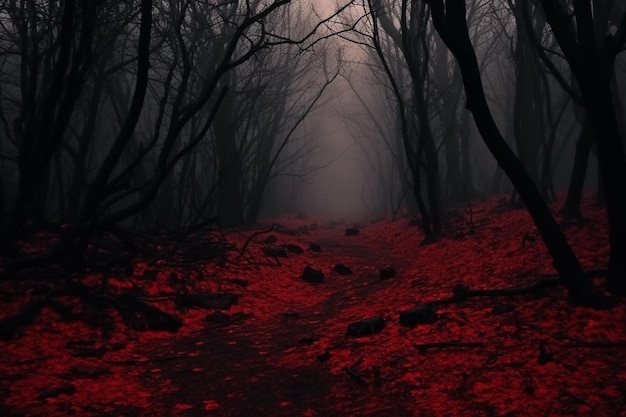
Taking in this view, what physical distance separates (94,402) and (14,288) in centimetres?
222

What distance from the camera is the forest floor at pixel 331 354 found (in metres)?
2.41

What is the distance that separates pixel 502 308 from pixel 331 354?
144 centimetres

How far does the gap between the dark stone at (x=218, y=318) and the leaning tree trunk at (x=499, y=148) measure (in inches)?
118

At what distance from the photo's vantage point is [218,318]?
432 centimetres

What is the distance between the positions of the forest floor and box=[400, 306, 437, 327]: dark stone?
1.7 inches

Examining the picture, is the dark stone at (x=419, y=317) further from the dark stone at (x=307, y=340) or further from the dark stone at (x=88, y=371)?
the dark stone at (x=88, y=371)

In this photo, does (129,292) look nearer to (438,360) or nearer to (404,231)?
(438,360)

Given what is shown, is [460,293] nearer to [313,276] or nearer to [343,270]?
[313,276]

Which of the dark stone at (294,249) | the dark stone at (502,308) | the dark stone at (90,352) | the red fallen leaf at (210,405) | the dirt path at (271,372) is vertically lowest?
the red fallen leaf at (210,405)

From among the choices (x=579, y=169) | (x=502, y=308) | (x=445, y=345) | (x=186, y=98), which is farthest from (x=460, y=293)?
(x=186, y=98)

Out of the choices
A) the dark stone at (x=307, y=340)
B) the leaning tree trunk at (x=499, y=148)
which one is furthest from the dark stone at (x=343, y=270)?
the leaning tree trunk at (x=499, y=148)

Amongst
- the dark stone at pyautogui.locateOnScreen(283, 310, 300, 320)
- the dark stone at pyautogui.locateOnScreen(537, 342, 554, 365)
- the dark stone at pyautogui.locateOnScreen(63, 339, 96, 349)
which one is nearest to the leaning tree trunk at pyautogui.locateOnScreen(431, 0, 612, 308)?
the dark stone at pyautogui.locateOnScreen(537, 342, 554, 365)

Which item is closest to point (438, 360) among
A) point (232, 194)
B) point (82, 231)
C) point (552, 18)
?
point (552, 18)

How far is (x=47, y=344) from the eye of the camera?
11.1 feet
